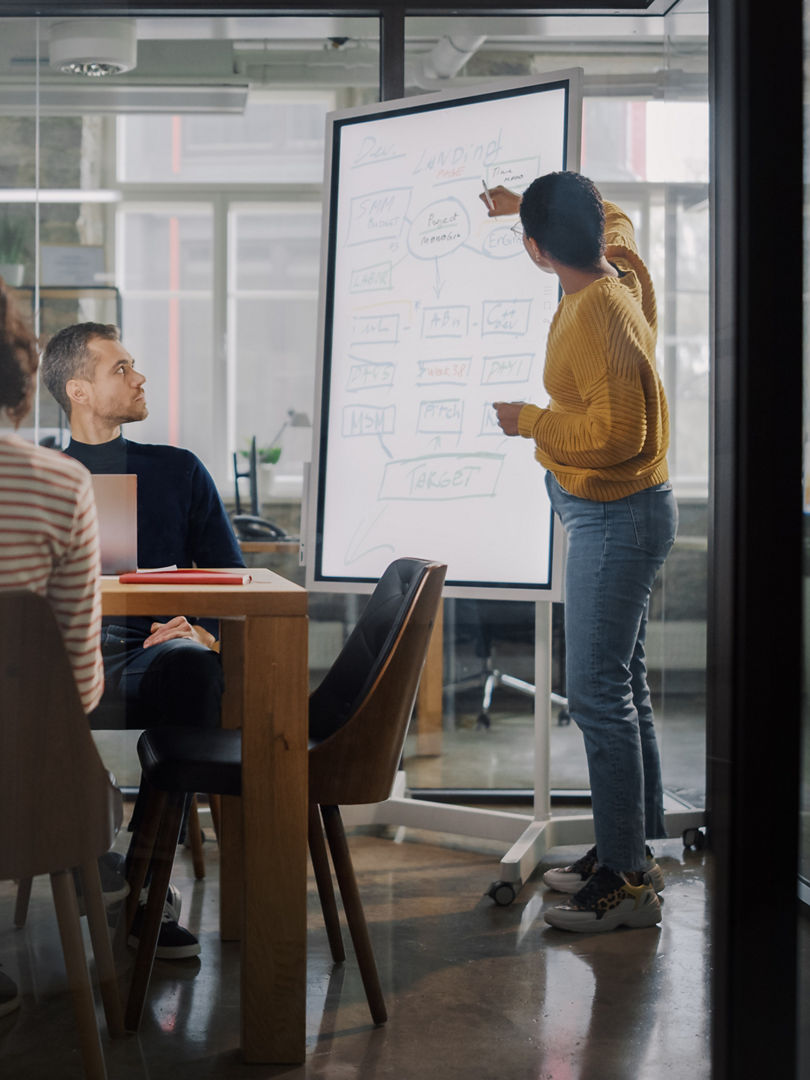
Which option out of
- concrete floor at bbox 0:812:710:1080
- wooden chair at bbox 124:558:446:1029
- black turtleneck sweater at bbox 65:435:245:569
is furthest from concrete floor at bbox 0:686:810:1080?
black turtleneck sweater at bbox 65:435:245:569

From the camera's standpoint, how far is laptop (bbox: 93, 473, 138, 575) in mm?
1525

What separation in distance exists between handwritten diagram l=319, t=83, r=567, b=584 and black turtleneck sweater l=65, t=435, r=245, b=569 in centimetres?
65

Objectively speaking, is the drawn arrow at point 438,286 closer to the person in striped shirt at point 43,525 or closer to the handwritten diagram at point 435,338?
the handwritten diagram at point 435,338

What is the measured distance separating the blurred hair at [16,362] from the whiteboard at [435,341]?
1.73m

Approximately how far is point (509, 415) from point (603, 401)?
0.29 meters

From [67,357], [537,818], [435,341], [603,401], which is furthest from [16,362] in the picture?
[537,818]

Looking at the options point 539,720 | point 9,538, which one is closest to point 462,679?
point 539,720

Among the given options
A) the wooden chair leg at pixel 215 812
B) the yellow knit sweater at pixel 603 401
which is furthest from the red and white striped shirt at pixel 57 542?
the yellow knit sweater at pixel 603 401

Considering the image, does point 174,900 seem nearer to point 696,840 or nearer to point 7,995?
point 7,995

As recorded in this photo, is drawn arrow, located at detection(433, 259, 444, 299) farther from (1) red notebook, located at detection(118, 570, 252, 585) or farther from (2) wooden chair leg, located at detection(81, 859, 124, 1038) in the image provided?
(2) wooden chair leg, located at detection(81, 859, 124, 1038)

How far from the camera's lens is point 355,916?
212 centimetres

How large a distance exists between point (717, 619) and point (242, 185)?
284 centimetres

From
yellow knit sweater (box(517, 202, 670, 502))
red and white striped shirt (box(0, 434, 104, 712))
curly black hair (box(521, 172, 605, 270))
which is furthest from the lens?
curly black hair (box(521, 172, 605, 270))

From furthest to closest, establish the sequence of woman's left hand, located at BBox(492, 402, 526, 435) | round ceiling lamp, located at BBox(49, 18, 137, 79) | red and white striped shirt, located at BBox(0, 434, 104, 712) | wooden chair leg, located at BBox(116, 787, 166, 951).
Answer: woman's left hand, located at BBox(492, 402, 526, 435) → round ceiling lamp, located at BBox(49, 18, 137, 79) → wooden chair leg, located at BBox(116, 787, 166, 951) → red and white striped shirt, located at BBox(0, 434, 104, 712)
